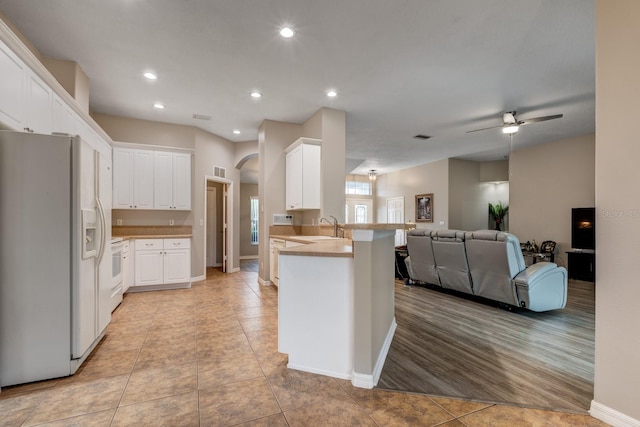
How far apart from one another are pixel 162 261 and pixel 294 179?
267 centimetres

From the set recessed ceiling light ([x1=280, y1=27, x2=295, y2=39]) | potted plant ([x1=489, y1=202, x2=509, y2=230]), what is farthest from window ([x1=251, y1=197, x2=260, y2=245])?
potted plant ([x1=489, y1=202, x2=509, y2=230])

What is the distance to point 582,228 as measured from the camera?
19.1ft

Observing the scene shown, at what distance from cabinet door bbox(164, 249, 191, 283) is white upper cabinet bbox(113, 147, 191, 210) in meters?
0.85

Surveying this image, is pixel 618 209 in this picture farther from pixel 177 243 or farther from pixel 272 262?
pixel 177 243

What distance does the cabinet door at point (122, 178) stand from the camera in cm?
486

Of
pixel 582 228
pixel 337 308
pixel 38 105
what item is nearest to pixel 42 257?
pixel 38 105

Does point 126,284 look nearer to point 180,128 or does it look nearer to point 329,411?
point 180,128

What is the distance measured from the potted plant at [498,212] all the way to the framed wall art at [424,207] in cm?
198

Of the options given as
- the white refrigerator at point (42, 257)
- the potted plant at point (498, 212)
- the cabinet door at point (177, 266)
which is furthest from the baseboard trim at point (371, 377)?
the potted plant at point (498, 212)

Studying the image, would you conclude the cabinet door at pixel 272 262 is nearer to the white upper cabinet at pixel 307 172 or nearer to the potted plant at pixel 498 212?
the white upper cabinet at pixel 307 172

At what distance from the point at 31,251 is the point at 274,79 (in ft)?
9.83

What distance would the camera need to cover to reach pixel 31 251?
6.77 feet

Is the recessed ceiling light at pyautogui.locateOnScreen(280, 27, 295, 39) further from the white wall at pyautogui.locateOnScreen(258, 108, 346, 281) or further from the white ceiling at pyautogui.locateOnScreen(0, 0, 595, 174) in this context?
the white wall at pyautogui.locateOnScreen(258, 108, 346, 281)

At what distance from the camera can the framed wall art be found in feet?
29.7
